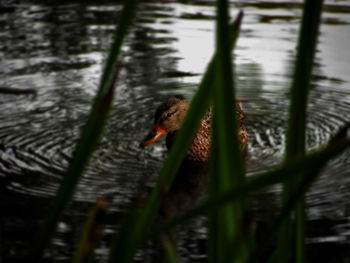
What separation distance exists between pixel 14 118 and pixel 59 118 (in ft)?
1.11

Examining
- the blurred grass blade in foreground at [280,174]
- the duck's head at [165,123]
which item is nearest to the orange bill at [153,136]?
the duck's head at [165,123]

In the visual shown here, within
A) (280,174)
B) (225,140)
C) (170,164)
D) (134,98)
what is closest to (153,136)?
(134,98)

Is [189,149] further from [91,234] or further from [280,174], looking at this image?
[280,174]

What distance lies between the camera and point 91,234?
132cm

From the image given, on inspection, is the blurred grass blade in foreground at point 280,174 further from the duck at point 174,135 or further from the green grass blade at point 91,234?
the duck at point 174,135

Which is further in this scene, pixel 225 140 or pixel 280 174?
pixel 225 140

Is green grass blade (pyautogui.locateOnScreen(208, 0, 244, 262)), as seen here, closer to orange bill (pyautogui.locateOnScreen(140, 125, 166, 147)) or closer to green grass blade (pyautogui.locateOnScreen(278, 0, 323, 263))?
green grass blade (pyautogui.locateOnScreen(278, 0, 323, 263))

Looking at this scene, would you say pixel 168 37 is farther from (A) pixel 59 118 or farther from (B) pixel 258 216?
(B) pixel 258 216

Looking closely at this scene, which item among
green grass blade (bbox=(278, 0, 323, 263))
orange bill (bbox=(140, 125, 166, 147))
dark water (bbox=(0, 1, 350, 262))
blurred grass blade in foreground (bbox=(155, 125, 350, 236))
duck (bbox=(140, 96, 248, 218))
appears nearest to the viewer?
blurred grass blade in foreground (bbox=(155, 125, 350, 236))

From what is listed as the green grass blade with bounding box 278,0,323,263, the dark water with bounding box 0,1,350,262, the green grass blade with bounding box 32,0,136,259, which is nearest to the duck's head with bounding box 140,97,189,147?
the dark water with bounding box 0,1,350,262

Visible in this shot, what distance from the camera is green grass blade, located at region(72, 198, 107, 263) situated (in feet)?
4.19

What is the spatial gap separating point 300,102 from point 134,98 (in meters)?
4.31

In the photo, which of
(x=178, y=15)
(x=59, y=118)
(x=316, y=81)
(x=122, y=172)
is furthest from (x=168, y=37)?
(x=122, y=172)

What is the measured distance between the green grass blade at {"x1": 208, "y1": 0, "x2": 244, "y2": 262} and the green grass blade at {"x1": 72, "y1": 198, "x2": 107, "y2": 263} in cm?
25
